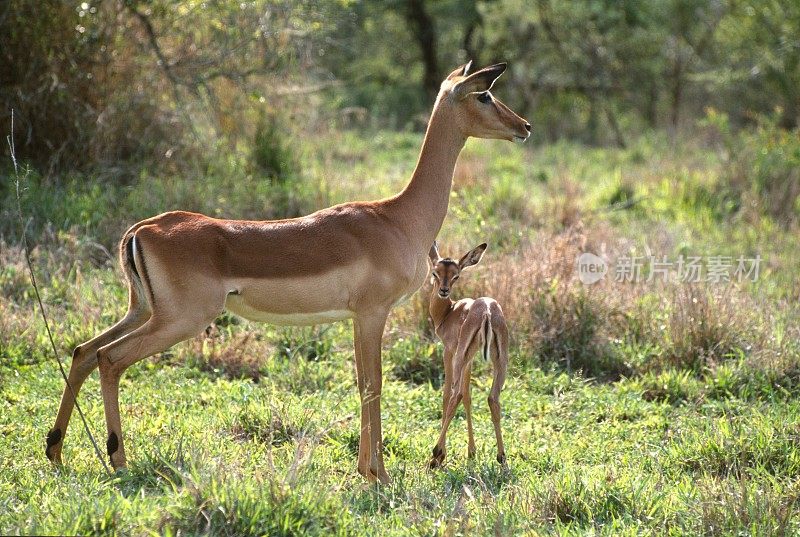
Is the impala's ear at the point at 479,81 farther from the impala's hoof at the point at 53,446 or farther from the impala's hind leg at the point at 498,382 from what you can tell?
the impala's hoof at the point at 53,446

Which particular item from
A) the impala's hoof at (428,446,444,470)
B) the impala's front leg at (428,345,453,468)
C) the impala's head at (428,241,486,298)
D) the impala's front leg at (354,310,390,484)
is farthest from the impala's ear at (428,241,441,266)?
the impala's hoof at (428,446,444,470)

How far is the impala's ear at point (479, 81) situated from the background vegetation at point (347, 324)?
65.4 inches

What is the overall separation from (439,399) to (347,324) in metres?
1.20

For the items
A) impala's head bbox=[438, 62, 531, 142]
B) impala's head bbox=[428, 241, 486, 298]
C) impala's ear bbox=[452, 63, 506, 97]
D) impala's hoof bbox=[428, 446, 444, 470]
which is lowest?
impala's hoof bbox=[428, 446, 444, 470]

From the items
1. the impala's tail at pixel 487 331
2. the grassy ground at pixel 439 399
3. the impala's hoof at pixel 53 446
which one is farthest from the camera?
the impala's tail at pixel 487 331

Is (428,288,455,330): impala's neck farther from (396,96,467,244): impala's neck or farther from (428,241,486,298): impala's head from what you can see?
(396,96,467,244): impala's neck

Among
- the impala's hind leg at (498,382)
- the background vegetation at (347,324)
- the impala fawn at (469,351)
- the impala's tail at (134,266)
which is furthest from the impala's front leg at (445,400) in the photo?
the impala's tail at (134,266)

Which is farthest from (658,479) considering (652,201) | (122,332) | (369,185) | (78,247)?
(652,201)

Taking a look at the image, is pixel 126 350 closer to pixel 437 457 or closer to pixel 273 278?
pixel 273 278

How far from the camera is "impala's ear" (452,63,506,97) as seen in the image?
4898mm

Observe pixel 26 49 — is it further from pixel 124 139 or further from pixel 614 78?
pixel 614 78

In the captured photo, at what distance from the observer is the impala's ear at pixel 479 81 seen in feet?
16.1

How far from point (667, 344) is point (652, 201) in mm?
4345

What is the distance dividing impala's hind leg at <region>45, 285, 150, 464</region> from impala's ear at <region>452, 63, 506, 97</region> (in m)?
1.83
